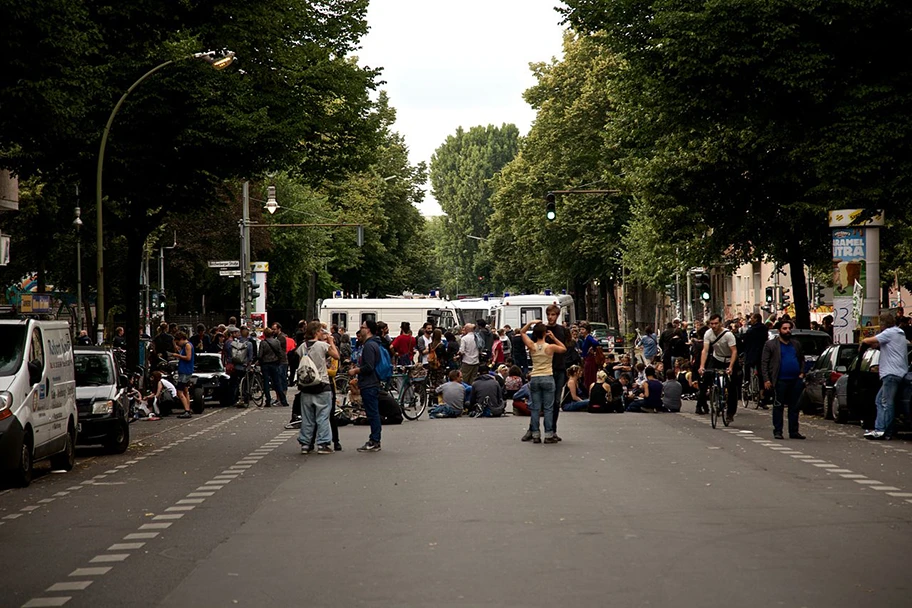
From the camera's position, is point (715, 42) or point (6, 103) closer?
point (6, 103)

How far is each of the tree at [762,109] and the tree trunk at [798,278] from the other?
0.25ft

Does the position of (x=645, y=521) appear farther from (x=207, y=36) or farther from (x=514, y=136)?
(x=514, y=136)

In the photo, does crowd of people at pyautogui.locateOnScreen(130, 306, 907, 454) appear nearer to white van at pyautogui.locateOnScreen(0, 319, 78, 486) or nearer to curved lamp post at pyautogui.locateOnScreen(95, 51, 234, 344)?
curved lamp post at pyautogui.locateOnScreen(95, 51, 234, 344)

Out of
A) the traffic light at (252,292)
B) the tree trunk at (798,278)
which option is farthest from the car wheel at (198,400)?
the traffic light at (252,292)

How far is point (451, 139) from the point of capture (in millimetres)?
150125

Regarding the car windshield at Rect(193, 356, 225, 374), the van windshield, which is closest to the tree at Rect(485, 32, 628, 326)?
the car windshield at Rect(193, 356, 225, 374)

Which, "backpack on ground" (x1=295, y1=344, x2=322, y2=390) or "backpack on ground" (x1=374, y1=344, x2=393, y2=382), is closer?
"backpack on ground" (x1=295, y1=344, x2=322, y2=390)

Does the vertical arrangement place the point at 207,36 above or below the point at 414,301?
above

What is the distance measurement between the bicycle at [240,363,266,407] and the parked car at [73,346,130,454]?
12685 millimetres

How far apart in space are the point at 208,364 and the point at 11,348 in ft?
62.6

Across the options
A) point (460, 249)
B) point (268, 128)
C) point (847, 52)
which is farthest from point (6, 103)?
point (460, 249)

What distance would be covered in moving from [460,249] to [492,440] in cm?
12146

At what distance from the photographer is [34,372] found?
58.6 ft

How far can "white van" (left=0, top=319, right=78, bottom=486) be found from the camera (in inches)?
660
